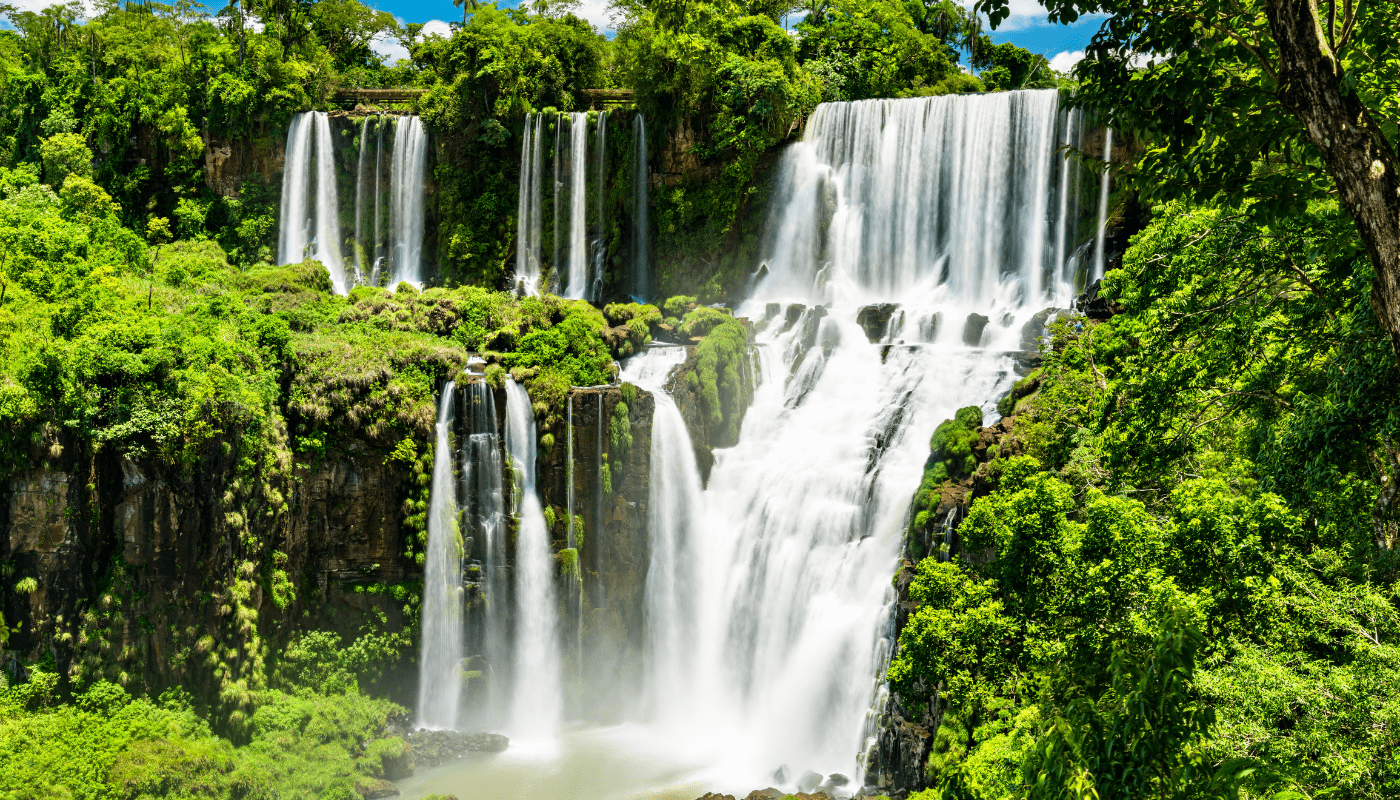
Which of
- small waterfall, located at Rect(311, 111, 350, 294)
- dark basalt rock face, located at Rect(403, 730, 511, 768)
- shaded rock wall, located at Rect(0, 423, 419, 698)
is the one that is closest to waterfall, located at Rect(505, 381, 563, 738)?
dark basalt rock face, located at Rect(403, 730, 511, 768)

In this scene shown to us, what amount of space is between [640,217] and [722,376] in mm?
9815

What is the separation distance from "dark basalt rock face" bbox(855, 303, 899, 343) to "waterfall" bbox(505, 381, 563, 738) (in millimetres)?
9912

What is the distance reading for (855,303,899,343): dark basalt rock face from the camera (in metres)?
26.3

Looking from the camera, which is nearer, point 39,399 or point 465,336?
point 39,399

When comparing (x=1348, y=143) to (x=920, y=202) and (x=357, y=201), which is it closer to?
(x=920, y=202)

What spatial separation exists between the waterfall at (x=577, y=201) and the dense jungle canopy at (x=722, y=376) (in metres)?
2.11

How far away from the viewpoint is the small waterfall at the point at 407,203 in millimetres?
33625

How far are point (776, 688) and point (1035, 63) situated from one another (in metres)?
28.6

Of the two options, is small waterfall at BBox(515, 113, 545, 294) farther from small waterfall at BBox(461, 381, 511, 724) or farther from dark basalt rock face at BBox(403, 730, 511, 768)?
dark basalt rock face at BBox(403, 730, 511, 768)

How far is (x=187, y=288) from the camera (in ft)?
80.2

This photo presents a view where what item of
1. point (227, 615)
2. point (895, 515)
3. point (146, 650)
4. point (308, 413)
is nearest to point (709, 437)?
point (895, 515)

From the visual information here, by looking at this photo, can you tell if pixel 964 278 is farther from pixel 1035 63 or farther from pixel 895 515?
pixel 1035 63

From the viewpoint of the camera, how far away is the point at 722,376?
2461cm

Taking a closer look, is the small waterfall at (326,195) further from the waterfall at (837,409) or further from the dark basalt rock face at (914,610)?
the dark basalt rock face at (914,610)
